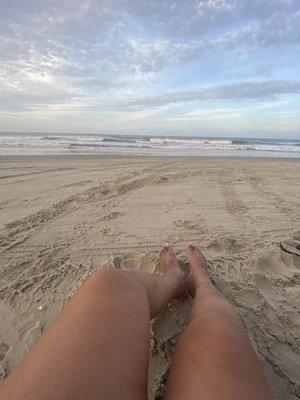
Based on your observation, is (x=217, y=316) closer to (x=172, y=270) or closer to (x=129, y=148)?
(x=172, y=270)

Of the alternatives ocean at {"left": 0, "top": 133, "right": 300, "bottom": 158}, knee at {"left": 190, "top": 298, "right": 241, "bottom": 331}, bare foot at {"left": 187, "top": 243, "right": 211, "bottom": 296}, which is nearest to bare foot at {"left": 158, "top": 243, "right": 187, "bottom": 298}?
bare foot at {"left": 187, "top": 243, "right": 211, "bottom": 296}

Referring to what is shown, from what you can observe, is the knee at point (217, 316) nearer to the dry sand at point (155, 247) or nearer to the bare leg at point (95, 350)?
the bare leg at point (95, 350)

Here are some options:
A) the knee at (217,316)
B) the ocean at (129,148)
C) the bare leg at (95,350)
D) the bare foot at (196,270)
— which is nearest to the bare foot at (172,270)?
the bare foot at (196,270)

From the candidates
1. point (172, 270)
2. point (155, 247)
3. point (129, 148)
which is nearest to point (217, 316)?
point (172, 270)

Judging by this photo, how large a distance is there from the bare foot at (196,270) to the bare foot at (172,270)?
68 mm

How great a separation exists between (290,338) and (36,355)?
1486 mm

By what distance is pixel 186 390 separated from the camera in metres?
1.08

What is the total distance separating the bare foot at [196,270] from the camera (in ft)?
6.91

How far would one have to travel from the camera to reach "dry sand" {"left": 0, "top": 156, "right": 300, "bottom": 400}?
6.14 feet

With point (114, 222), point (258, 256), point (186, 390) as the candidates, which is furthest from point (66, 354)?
point (114, 222)

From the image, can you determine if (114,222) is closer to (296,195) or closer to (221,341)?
(221,341)

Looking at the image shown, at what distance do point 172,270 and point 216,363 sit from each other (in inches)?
45.6

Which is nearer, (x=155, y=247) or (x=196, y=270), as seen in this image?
(x=196, y=270)

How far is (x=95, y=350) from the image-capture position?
1.13 metres
